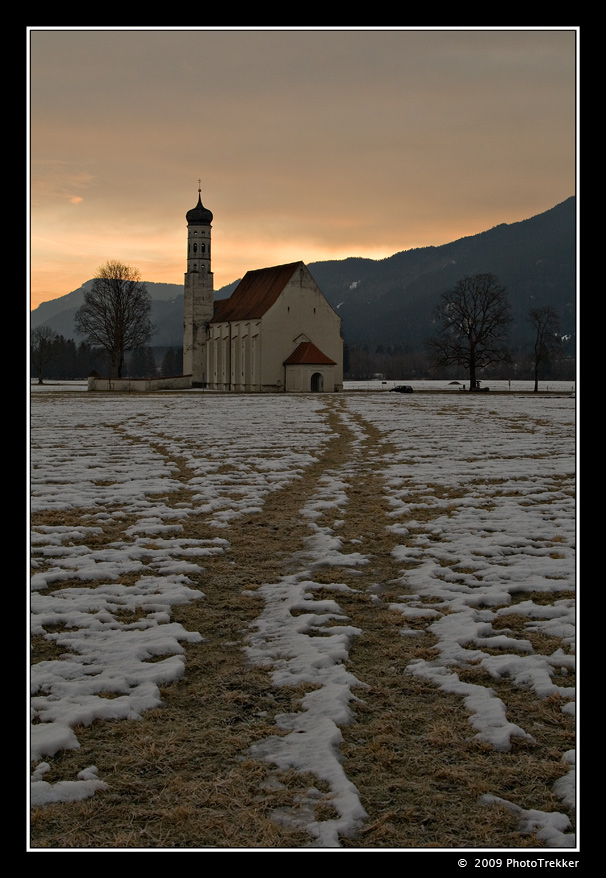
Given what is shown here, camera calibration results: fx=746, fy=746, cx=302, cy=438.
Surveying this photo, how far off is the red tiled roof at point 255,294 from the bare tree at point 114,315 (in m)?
10.1

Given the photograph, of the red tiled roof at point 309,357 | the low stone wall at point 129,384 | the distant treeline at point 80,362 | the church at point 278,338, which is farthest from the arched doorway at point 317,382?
the distant treeline at point 80,362

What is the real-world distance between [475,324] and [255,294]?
70.2 feet

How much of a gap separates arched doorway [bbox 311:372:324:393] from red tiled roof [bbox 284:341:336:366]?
110 cm

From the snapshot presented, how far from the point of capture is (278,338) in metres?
67.9

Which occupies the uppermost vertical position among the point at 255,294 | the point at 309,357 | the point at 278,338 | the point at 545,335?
the point at 255,294

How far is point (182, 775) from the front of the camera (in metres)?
3.30

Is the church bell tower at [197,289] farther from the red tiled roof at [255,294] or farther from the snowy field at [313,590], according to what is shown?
the snowy field at [313,590]

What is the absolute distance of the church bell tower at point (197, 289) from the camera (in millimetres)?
79188

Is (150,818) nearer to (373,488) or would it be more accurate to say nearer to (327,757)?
(327,757)

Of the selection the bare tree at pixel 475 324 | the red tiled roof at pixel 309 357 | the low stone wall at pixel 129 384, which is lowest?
the low stone wall at pixel 129 384

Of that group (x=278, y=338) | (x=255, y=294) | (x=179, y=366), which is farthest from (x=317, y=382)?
(x=179, y=366)

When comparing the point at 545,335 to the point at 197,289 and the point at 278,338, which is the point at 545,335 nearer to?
the point at 278,338

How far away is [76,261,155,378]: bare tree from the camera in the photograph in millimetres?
65625
